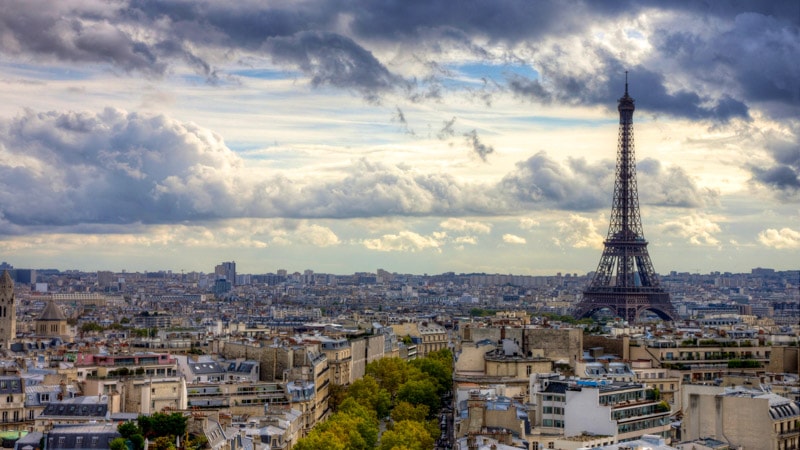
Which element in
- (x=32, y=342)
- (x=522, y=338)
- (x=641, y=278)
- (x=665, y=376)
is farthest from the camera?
(x=641, y=278)

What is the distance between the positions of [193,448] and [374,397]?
35079 mm

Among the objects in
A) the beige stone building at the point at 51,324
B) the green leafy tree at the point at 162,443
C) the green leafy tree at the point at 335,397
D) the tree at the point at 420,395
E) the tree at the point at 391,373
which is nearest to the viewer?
the green leafy tree at the point at 162,443

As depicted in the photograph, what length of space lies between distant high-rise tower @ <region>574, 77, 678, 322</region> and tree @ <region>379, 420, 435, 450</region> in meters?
88.6

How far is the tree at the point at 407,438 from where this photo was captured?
63375 mm

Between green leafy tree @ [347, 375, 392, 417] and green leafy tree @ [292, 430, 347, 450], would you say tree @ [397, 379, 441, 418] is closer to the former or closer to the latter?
green leafy tree @ [347, 375, 392, 417]

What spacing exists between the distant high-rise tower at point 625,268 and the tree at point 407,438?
8859 cm

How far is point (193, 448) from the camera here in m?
48.2

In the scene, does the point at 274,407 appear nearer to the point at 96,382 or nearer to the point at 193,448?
the point at 96,382

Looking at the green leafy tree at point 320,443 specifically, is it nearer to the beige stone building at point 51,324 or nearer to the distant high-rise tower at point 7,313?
the distant high-rise tower at point 7,313

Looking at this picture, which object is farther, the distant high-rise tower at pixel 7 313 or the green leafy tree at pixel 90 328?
the green leafy tree at pixel 90 328

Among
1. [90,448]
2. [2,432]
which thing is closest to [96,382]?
[2,432]

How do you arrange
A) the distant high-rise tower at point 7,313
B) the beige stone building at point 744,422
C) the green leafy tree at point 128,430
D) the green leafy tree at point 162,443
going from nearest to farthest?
the green leafy tree at point 162,443 → the green leafy tree at point 128,430 → the beige stone building at point 744,422 → the distant high-rise tower at point 7,313

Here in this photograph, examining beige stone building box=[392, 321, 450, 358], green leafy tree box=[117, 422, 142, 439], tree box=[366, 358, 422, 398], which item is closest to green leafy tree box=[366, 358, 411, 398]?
tree box=[366, 358, 422, 398]

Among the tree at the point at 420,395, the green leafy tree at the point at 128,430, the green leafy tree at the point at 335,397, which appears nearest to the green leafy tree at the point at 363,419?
the tree at the point at 420,395
